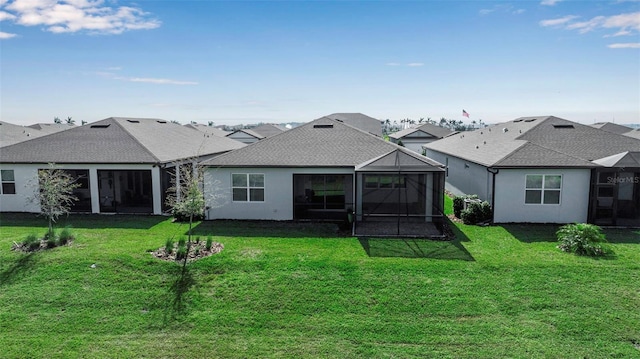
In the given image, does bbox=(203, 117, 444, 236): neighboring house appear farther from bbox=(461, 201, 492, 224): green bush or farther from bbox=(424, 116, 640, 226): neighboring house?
bbox=(424, 116, 640, 226): neighboring house

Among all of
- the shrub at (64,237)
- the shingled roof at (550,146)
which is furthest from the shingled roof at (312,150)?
the shrub at (64,237)

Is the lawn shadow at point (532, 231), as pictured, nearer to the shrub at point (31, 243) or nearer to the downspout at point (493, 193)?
the downspout at point (493, 193)

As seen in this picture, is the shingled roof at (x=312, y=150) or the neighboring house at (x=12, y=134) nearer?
the shingled roof at (x=312, y=150)

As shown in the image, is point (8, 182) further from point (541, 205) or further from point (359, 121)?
point (359, 121)

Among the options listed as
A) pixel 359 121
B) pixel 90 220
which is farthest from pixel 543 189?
pixel 359 121

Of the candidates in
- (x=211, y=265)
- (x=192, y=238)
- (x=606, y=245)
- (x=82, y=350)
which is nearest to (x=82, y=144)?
(x=192, y=238)

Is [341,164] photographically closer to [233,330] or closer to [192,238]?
[192,238]

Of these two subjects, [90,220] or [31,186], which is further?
[31,186]
